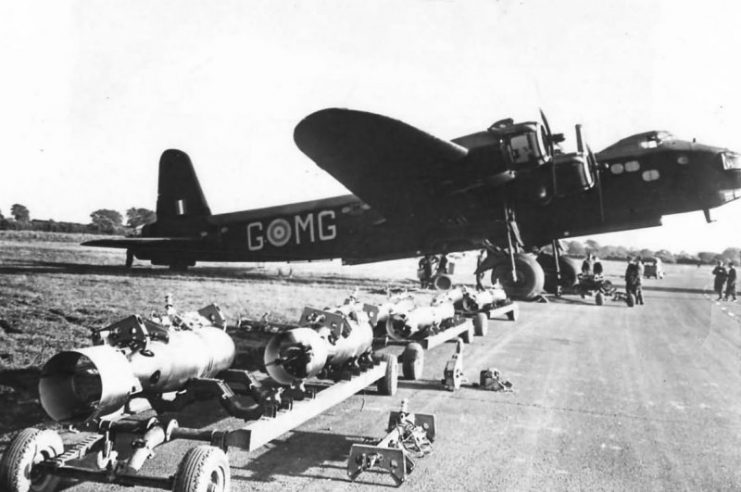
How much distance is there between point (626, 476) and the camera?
489 centimetres

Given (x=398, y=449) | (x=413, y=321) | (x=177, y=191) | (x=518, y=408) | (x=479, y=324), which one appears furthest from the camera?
(x=177, y=191)

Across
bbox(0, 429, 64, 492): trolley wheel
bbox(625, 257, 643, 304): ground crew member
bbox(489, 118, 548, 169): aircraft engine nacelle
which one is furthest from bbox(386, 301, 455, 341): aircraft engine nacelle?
bbox(625, 257, 643, 304): ground crew member

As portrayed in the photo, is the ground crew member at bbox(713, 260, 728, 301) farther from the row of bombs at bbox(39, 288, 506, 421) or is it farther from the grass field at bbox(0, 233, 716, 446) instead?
the row of bombs at bbox(39, 288, 506, 421)

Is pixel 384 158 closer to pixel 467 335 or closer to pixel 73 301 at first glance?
pixel 467 335

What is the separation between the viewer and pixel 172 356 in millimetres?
4566

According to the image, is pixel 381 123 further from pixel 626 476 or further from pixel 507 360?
pixel 626 476

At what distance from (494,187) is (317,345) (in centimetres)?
869

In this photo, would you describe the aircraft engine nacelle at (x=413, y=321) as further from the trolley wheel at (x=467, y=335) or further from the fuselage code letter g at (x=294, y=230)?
the fuselage code letter g at (x=294, y=230)

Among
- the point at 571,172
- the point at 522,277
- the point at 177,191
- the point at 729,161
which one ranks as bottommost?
the point at 522,277

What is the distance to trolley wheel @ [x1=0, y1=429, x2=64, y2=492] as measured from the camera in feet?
11.9

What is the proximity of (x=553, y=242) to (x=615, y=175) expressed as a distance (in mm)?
2792

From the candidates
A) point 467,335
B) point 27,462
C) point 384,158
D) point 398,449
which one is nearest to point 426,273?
point 467,335

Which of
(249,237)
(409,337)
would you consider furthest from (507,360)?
(249,237)

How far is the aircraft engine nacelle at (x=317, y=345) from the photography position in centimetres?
546
